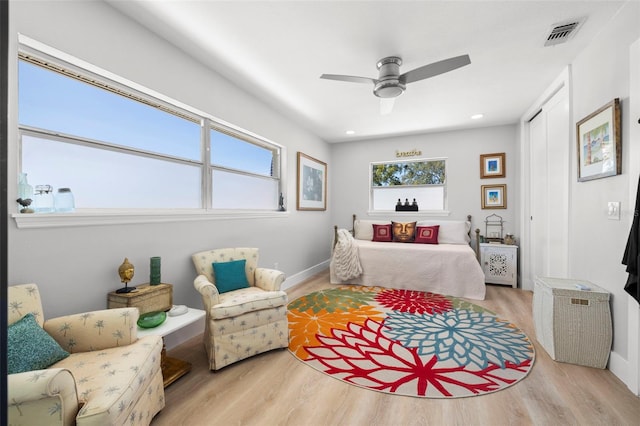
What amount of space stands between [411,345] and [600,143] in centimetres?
214

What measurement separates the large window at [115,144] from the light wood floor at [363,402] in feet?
4.91

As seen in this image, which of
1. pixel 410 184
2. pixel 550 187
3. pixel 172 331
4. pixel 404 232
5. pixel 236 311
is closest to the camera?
pixel 172 331

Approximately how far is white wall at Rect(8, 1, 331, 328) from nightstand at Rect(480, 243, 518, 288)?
11.5 ft

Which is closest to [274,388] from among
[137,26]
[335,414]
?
[335,414]

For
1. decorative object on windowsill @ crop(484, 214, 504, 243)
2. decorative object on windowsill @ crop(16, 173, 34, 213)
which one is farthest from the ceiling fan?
decorative object on windowsill @ crop(484, 214, 504, 243)

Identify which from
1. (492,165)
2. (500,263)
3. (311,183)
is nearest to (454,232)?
(500,263)

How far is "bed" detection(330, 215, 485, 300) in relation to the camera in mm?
3605

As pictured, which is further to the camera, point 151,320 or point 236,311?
point 236,311

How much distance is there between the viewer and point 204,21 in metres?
2.01

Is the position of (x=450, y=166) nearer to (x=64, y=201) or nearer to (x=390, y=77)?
(x=390, y=77)

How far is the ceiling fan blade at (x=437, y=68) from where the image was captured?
1.94 meters

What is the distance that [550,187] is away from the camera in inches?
127

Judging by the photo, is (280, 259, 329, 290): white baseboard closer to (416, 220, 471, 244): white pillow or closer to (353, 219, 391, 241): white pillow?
(353, 219, 391, 241): white pillow

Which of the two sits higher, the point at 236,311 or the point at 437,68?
the point at 437,68
